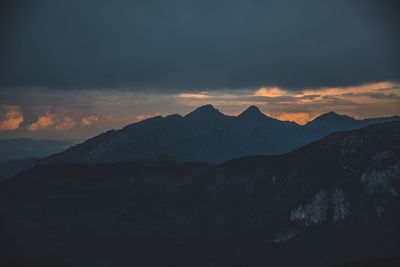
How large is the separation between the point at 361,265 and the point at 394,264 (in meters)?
11.1

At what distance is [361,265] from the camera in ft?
513

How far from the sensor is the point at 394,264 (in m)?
150
